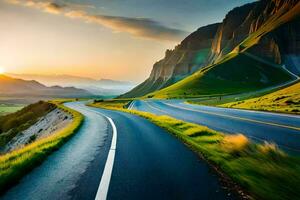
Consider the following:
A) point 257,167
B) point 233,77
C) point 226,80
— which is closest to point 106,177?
point 257,167

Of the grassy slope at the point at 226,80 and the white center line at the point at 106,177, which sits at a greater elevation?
the grassy slope at the point at 226,80

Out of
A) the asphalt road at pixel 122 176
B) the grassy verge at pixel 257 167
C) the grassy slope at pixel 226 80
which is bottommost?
the asphalt road at pixel 122 176

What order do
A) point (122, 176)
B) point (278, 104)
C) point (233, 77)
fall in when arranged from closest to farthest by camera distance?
point (122, 176)
point (278, 104)
point (233, 77)

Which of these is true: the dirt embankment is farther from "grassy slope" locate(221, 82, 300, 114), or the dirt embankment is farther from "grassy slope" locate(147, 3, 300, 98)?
"grassy slope" locate(147, 3, 300, 98)

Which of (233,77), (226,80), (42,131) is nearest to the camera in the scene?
(42,131)

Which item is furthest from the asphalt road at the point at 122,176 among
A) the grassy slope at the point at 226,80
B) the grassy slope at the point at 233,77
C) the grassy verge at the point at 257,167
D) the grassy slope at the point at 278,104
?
the grassy slope at the point at 233,77

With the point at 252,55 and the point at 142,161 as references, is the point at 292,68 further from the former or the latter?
the point at 142,161

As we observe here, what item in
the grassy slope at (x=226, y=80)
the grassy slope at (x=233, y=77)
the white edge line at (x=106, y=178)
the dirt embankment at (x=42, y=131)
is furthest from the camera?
the grassy slope at (x=233, y=77)

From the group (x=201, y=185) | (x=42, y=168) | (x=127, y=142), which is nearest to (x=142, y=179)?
(x=201, y=185)

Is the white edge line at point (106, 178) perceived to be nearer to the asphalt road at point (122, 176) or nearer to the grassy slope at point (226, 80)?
the asphalt road at point (122, 176)

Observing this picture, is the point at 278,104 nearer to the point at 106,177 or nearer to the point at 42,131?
the point at 42,131

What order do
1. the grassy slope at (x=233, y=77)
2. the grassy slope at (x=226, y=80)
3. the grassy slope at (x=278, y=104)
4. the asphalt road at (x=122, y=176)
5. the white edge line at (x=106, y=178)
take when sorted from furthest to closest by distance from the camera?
1. the grassy slope at (x=233, y=77)
2. the grassy slope at (x=226, y=80)
3. the grassy slope at (x=278, y=104)
4. the asphalt road at (x=122, y=176)
5. the white edge line at (x=106, y=178)

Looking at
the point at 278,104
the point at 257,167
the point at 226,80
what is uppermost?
the point at 226,80

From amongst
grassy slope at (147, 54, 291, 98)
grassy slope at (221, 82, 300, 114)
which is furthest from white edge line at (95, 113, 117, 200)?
grassy slope at (147, 54, 291, 98)
